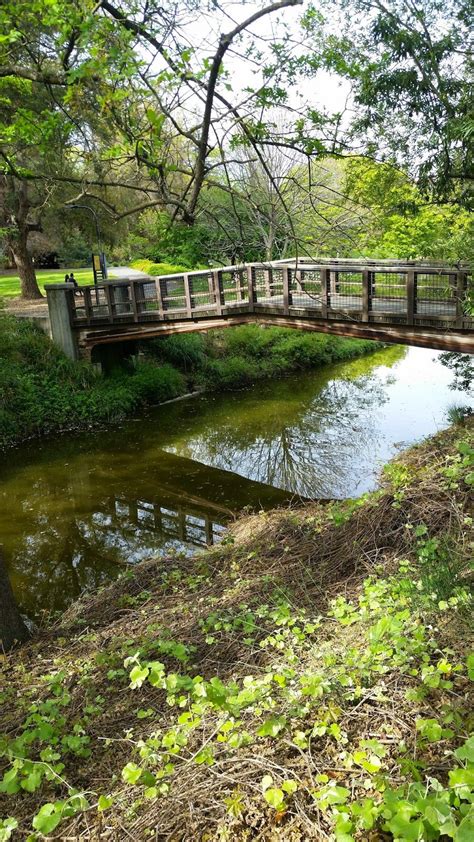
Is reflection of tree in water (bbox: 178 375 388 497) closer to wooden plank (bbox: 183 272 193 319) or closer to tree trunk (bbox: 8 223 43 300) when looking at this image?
wooden plank (bbox: 183 272 193 319)

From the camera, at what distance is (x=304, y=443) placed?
13094mm

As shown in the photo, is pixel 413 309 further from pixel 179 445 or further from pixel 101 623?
pixel 101 623

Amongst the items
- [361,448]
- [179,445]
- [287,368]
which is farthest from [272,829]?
[287,368]

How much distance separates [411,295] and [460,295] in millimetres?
1003

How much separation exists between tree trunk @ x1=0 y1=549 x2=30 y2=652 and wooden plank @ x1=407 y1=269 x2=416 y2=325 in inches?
304

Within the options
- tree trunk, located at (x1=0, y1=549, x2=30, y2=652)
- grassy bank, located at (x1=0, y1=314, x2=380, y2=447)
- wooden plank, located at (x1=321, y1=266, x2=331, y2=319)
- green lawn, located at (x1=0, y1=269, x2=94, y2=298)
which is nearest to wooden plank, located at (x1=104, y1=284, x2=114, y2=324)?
grassy bank, located at (x1=0, y1=314, x2=380, y2=447)

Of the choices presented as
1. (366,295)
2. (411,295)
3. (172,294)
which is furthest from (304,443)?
(172,294)

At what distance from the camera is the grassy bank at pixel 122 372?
14.1 metres

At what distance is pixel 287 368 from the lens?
64.4ft

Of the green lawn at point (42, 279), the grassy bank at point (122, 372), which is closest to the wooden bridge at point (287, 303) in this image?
the grassy bank at point (122, 372)

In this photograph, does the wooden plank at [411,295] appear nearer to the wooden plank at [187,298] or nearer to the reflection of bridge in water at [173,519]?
→ the reflection of bridge in water at [173,519]

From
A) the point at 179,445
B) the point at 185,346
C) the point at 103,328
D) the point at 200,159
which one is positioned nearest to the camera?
the point at 200,159

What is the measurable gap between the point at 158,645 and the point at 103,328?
12656 millimetres

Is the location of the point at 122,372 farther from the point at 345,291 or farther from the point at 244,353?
the point at 345,291
